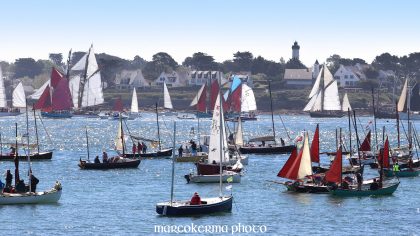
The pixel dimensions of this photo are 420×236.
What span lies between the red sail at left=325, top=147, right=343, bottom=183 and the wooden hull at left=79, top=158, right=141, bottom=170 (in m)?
26.6

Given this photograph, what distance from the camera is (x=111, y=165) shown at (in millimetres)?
94062

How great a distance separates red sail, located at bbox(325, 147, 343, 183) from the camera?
233ft

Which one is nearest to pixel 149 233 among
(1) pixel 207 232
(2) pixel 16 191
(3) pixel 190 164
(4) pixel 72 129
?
(1) pixel 207 232

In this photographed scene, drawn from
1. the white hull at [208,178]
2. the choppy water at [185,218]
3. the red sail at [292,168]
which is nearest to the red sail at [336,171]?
the choppy water at [185,218]

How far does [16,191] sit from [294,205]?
16982 millimetres

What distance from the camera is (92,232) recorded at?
57094mm

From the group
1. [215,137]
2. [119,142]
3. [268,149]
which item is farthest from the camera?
[268,149]

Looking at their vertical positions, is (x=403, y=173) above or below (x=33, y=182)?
below

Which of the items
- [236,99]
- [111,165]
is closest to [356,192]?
[111,165]

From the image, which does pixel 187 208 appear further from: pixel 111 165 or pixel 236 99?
pixel 236 99

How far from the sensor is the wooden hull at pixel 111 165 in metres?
93.9

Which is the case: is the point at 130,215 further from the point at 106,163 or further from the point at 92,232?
the point at 106,163

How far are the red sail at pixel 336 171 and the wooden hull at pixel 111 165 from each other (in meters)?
26.6

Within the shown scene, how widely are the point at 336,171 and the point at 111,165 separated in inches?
1093
